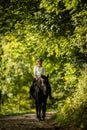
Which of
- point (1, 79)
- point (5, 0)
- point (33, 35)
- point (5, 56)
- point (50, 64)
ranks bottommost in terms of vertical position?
point (1, 79)

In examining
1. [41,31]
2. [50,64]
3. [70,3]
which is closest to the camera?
[70,3]

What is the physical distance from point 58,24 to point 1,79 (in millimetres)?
22768

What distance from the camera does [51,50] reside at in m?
22.0

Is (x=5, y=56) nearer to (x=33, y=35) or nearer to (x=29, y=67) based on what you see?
(x=29, y=67)

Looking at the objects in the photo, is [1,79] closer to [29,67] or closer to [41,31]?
[29,67]

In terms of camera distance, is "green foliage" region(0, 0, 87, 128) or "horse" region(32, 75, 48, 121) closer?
"green foliage" region(0, 0, 87, 128)

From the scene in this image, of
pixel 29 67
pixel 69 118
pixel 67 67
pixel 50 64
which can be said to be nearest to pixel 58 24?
pixel 67 67

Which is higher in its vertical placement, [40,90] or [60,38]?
[60,38]

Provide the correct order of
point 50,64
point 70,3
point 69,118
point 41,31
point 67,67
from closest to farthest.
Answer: point 70,3 → point 69,118 → point 67,67 → point 41,31 → point 50,64

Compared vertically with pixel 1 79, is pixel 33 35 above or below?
above

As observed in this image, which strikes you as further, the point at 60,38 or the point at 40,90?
the point at 60,38

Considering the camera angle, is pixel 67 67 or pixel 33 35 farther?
pixel 33 35

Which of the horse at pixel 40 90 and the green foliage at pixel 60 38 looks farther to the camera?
the horse at pixel 40 90

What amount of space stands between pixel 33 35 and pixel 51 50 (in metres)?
1.82
